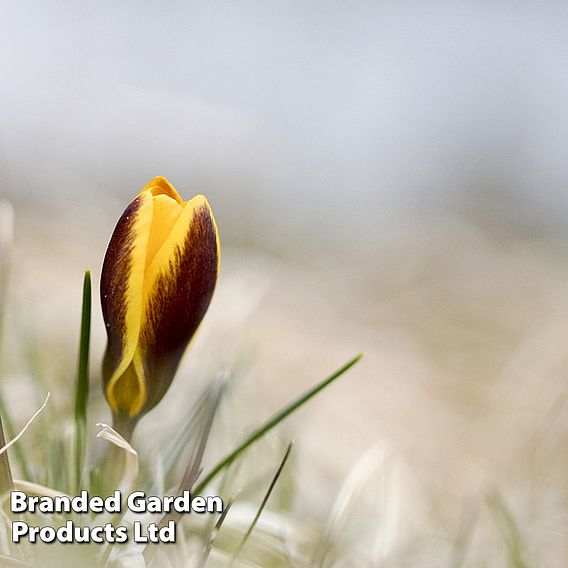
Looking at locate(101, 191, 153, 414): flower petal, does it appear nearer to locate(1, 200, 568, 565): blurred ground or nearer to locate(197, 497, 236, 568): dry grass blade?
locate(197, 497, 236, 568): dry grass blade

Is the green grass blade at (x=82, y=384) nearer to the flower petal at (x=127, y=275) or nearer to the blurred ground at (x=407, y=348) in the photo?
the flower petal at (x=127, y=275)

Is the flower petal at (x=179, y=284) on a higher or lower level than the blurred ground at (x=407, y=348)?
higher

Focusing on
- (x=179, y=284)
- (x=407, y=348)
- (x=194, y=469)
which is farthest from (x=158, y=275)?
(x=407, y=348)

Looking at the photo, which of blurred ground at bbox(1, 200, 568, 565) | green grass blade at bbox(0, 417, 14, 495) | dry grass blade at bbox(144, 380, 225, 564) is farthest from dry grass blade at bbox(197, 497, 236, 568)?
blurred ground at bbox(1, 200, 568, 565)

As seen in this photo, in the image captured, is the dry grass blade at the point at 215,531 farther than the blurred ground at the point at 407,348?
No

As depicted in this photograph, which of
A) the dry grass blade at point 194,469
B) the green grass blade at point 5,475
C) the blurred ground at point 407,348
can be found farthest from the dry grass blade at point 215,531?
the blurred ground at point 407,348

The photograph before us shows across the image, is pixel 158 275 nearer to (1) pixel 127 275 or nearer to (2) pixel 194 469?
(1) pixel 127 275

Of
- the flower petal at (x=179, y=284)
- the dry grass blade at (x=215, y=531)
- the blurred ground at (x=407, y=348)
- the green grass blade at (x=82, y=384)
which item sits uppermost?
the flower petal at (x=179, y=284)
